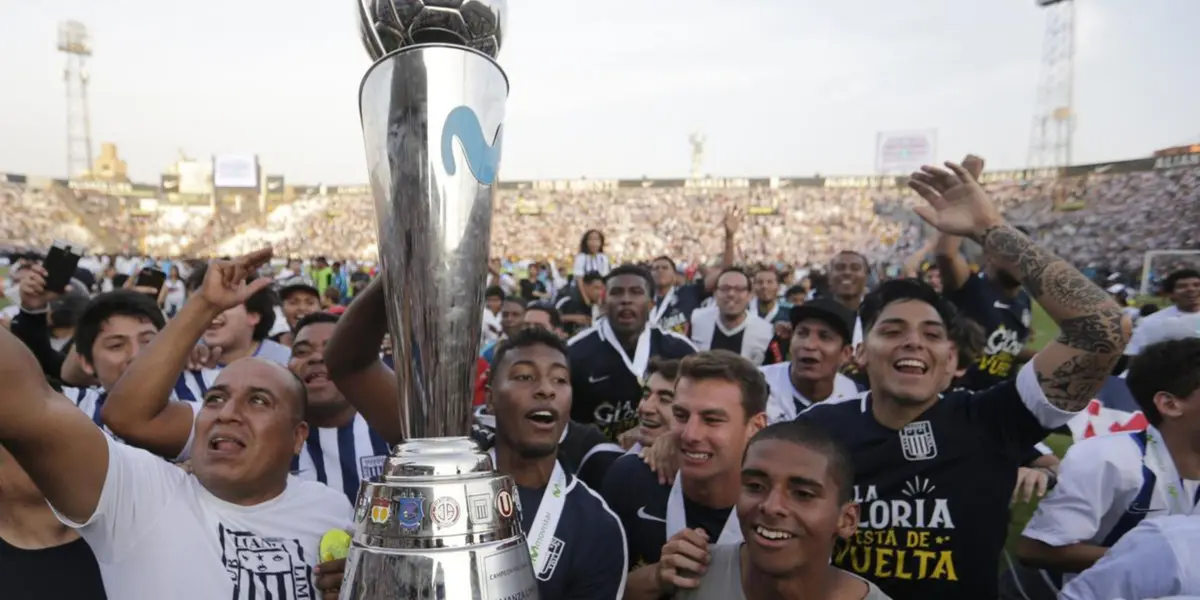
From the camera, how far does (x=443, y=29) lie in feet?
3.01

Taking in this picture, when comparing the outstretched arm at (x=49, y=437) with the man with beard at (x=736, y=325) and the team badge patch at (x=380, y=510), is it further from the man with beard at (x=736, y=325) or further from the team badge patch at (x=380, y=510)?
the man with beard at (x=736, y=325)

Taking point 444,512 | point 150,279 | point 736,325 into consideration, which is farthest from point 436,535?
point 736,325

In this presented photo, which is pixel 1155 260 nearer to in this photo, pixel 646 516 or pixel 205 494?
pixel 646 516

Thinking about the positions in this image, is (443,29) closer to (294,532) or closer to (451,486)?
(451,486)

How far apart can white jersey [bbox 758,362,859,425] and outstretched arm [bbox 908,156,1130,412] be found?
5.79 feet

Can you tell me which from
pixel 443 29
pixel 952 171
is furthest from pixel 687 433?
pixel 443 29

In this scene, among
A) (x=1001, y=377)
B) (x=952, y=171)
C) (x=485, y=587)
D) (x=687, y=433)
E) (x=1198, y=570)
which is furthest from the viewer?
(x=1001, y=377)

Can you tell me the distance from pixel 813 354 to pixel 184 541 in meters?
3.02

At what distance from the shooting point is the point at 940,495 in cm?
216

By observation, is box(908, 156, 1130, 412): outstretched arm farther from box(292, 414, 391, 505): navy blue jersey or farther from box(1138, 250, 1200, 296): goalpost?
box(1138, 250, 1200, 296): goalpost

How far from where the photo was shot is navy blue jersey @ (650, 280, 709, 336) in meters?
7.51

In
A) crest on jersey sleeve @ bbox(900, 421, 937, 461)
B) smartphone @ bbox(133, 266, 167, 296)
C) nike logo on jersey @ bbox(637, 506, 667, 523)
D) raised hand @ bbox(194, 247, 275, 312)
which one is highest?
raised hand @ bbox(194, 247, 275, 312)

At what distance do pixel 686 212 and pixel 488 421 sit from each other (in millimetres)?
49505

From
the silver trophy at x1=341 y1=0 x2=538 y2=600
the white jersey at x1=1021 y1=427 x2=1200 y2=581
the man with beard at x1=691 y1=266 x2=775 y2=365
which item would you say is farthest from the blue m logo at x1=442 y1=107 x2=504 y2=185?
the man with beard at x1=691 y1=266 x2=775 y2=365
